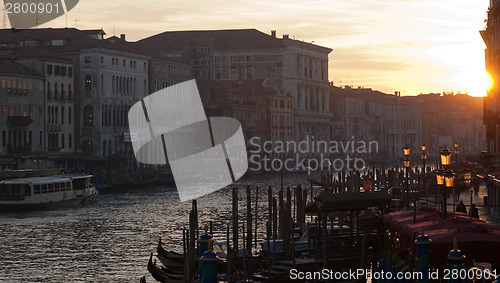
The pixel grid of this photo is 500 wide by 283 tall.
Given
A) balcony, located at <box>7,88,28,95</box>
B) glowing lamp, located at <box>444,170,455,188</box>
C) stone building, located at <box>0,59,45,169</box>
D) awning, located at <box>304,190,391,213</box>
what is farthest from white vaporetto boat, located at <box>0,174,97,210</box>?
glowing lamp, located at <box>444,170,455,188</box>

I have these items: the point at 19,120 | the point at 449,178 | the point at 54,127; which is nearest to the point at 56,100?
the point at 54,127

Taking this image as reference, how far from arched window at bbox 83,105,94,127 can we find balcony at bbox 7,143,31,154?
10218 millimetres

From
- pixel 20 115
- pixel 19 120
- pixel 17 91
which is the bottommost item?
pixel 19 120

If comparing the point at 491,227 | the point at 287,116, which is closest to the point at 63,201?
the point at 491,227

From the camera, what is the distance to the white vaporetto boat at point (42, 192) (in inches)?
1823

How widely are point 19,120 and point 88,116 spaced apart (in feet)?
37.2

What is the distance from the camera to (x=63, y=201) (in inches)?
1921

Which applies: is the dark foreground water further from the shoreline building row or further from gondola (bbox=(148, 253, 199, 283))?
the shoreline building row

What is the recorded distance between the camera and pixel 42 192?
4741 cm

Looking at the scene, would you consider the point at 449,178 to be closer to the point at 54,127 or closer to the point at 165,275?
the point at 165,275

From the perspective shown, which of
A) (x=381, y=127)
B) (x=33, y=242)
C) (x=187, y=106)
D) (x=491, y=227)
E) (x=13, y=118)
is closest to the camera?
(x=491, y=227)

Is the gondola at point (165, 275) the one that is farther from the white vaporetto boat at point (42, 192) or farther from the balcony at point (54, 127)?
the balcony at point (54, 127)

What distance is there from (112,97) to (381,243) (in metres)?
55.3

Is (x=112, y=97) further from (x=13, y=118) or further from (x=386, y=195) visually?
(x=386, y=195)
